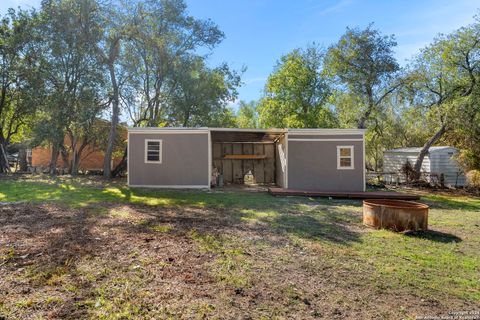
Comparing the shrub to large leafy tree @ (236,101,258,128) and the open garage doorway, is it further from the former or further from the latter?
large leafy tree @ (236,101,258,128)

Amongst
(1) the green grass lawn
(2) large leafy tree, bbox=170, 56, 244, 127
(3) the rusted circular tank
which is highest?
(2) large leafy tree, bbox=170, 56, 244, 127

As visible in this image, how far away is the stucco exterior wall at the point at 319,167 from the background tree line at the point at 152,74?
525 cm

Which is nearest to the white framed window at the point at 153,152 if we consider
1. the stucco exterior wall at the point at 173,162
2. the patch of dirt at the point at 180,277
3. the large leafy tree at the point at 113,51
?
the stucco exterior wall at the point at 173,162

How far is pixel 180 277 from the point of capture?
3363mm

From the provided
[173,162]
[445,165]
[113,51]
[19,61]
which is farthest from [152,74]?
[445,165]

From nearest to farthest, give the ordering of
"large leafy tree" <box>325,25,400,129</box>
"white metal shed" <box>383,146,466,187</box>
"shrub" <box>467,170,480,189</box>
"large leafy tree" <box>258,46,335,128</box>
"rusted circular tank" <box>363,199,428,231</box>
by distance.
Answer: "rusted circular tank" <box>363,199,428,231</box>, "shrub" <box>467,170,480,189</box>, "white metal shed" <box>383,146,466,187</box>, "large leafy tree" <box>325,25,400,129</box>, "large leafy tree" <box>258,46,335,128</box>

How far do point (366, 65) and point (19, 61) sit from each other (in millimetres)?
17565

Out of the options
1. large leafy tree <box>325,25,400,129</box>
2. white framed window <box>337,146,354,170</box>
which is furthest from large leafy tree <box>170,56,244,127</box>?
white framed window <box>337,146,354,170</box>

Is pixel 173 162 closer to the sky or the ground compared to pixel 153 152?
closer to the ground

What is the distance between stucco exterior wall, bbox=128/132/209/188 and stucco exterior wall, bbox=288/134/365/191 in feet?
11.0

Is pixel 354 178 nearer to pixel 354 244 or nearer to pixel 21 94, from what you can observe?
pixel 354 244

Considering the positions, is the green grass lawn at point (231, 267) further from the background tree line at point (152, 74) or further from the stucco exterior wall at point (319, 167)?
the background tree line at point (152, 74)

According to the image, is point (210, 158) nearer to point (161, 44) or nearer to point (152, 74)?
point (161, 44)

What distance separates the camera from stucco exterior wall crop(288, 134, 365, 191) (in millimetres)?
12180
